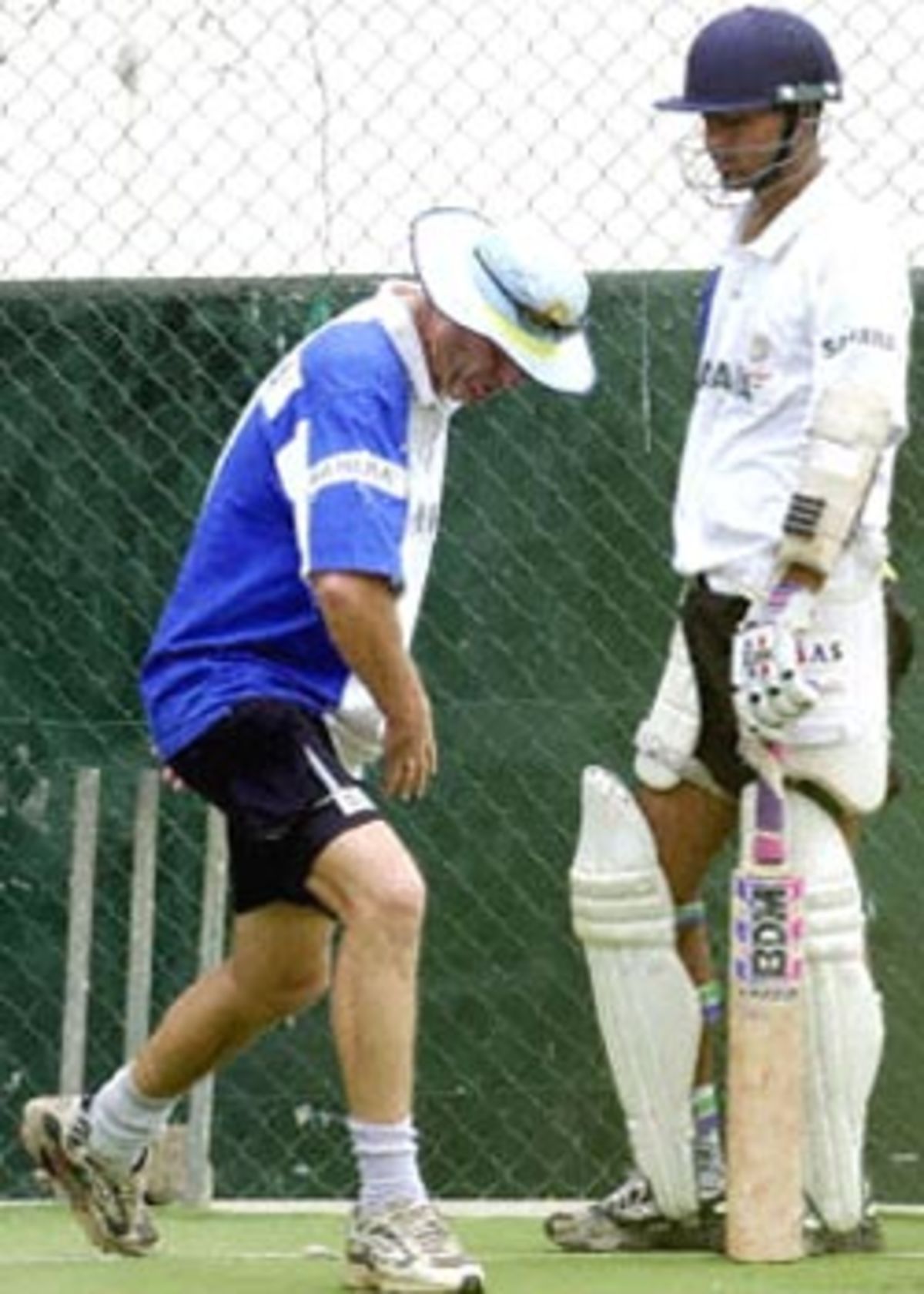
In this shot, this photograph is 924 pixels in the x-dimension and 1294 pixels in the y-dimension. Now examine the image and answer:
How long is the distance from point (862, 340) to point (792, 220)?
30 centimetres

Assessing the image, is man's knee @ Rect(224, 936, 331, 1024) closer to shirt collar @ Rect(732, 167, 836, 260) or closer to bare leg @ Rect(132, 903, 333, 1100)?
bare leg @ Rect(132, 903, 333, 1100)

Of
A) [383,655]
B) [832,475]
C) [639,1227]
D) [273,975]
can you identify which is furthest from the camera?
[639,1227]

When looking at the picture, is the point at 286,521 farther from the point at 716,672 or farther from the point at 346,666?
the point at 716,672

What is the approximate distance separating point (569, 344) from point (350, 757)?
28.1 inches

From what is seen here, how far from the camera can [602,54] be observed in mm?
8547

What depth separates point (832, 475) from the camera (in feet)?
22.5

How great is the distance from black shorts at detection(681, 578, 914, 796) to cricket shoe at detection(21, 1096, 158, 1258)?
1139 millimetres

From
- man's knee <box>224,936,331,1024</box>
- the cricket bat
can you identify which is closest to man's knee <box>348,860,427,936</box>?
man's knee <box>224,936,331,1024</box>

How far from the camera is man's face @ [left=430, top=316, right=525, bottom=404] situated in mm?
6754

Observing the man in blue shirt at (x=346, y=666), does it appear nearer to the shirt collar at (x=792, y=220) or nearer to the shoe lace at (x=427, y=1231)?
the shoe lace at (x=427, y=1231)

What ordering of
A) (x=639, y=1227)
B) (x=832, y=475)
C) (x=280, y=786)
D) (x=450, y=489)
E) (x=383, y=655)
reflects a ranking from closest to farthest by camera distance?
(x=383, y=655), (x=280, y=786), (x=832, y=475), (x=639, y=1227), (x=450, y=489)

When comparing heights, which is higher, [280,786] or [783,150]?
[783,150]

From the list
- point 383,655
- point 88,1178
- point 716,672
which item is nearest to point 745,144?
point 716,672

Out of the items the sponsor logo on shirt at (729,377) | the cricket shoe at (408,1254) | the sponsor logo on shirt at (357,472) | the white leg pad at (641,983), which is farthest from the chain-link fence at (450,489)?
the sponsor logo on shirt at (357,472)
